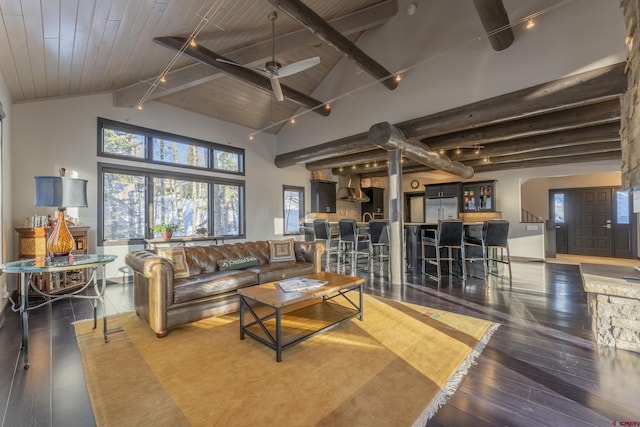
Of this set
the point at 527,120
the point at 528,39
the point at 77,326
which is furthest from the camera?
the point at 527,120

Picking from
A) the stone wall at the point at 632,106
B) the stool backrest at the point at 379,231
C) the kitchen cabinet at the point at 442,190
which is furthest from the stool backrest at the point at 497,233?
the kitchen cabinet at the point at 442,190

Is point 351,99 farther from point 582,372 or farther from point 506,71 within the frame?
point 582,372

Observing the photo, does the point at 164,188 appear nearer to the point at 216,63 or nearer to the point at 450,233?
the point at 216,63

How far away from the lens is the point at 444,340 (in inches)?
105

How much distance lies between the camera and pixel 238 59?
4.91 meters

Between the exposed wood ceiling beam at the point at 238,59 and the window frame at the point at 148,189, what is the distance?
1210 millimetres

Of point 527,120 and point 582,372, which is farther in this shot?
point 527,120

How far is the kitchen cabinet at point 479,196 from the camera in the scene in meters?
8.37

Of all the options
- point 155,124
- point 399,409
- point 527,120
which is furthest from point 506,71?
point 155,124

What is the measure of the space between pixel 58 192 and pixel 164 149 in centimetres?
376

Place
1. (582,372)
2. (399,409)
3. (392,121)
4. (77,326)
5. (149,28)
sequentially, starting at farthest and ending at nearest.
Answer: (392,121) < (149,28) < (77,326) < (582,372) < (399,409)

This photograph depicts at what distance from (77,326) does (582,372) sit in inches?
190

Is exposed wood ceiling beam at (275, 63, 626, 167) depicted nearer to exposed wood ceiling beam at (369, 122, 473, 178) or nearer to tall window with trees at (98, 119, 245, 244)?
exposed wood ceiling beam at (369, 122, 473, 178)

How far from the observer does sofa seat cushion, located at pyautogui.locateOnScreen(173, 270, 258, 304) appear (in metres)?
3.05
